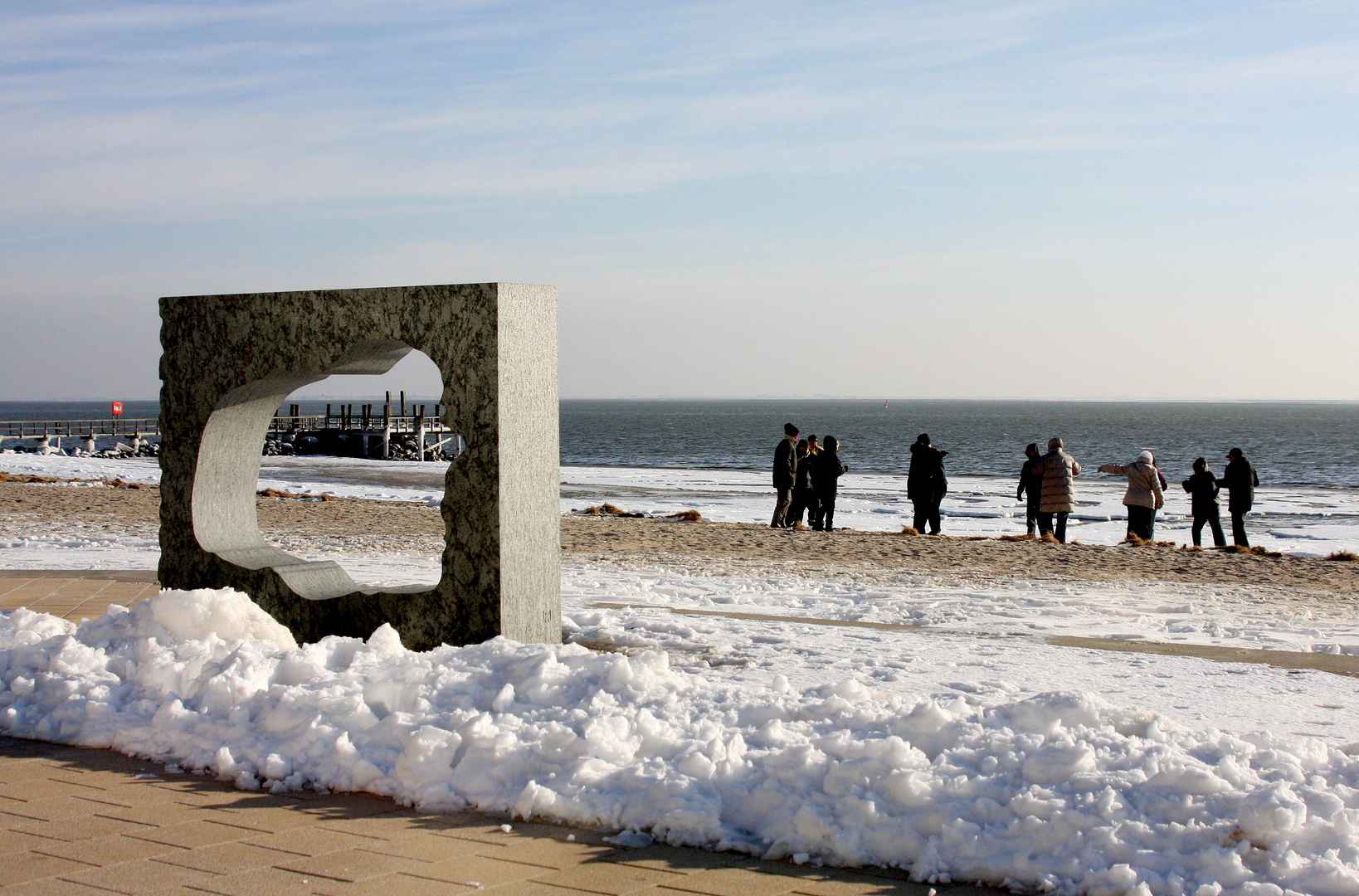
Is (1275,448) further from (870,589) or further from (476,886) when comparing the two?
(476,886)

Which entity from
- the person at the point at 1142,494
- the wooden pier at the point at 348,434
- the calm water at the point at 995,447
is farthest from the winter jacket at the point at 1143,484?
the wooden pier at the point at 348,434

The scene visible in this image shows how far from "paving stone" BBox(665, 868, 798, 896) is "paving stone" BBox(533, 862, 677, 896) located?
0.06m

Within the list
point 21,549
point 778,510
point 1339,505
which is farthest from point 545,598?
point 1339,505

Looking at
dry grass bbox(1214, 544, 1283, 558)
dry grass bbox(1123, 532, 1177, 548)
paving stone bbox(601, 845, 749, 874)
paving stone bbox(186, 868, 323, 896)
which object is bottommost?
dry grass bbox(1214, 544, 1283, 558)

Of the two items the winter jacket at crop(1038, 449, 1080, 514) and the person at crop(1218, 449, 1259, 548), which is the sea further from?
the winter jacket at crop(1038, 449, 1080, 514)

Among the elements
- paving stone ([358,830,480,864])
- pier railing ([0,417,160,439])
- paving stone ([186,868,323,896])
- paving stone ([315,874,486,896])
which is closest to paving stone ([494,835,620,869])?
paving stone ([358,830,480,864])

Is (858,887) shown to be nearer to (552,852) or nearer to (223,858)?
(552,852)

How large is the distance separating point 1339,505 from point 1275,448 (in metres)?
42.0

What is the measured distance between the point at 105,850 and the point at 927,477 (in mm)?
13217

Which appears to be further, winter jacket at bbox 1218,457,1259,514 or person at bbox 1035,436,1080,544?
winter jacket at bbox 1218,457,1259,514

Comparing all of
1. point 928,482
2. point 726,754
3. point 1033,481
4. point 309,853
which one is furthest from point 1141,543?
point 309,853

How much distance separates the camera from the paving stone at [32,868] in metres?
3.07

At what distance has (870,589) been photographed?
9.52m

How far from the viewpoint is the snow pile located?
318cm
